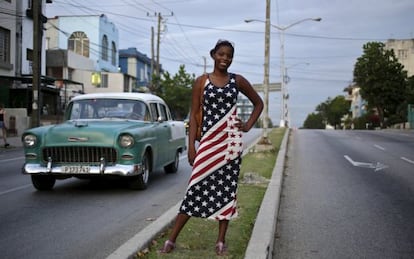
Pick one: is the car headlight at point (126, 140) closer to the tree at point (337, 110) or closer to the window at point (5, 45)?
the window at point (5, 45)

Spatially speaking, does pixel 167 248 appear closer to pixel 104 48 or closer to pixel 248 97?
pixel 248 97

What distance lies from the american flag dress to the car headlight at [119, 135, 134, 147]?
4.04 meters

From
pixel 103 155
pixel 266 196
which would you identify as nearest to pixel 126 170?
pixel 103 155

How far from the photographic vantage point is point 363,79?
59781 millimetres

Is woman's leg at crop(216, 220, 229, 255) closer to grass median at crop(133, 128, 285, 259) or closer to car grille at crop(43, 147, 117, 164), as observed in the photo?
grass median at crop(133, 128, 285, 259)

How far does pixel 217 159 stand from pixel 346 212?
3.66 metres

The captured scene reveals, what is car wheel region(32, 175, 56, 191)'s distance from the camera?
9070 millimetres

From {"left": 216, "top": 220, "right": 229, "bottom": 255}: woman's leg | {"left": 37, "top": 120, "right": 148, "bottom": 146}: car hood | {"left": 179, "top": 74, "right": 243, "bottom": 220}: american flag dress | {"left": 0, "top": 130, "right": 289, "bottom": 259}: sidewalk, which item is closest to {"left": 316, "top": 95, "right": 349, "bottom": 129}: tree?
{"left": 37, "top": 120, "right": 148, "bottom": 146}: car hood

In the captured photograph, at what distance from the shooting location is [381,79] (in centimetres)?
5847

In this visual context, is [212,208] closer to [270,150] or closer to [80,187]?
[80,187]

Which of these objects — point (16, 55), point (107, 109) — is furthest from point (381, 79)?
point (107, 109)

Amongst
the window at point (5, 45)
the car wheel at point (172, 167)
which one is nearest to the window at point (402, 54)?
the window at point (5, 45)

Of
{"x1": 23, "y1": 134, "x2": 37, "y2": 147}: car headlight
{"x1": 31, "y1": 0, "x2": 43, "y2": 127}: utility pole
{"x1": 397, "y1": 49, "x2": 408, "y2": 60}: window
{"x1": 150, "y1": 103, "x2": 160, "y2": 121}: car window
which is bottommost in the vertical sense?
{"x1": 23, "y1": 134, "x2": 37, "y2": 147}: car headlight

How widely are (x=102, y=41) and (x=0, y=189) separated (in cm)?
4300
